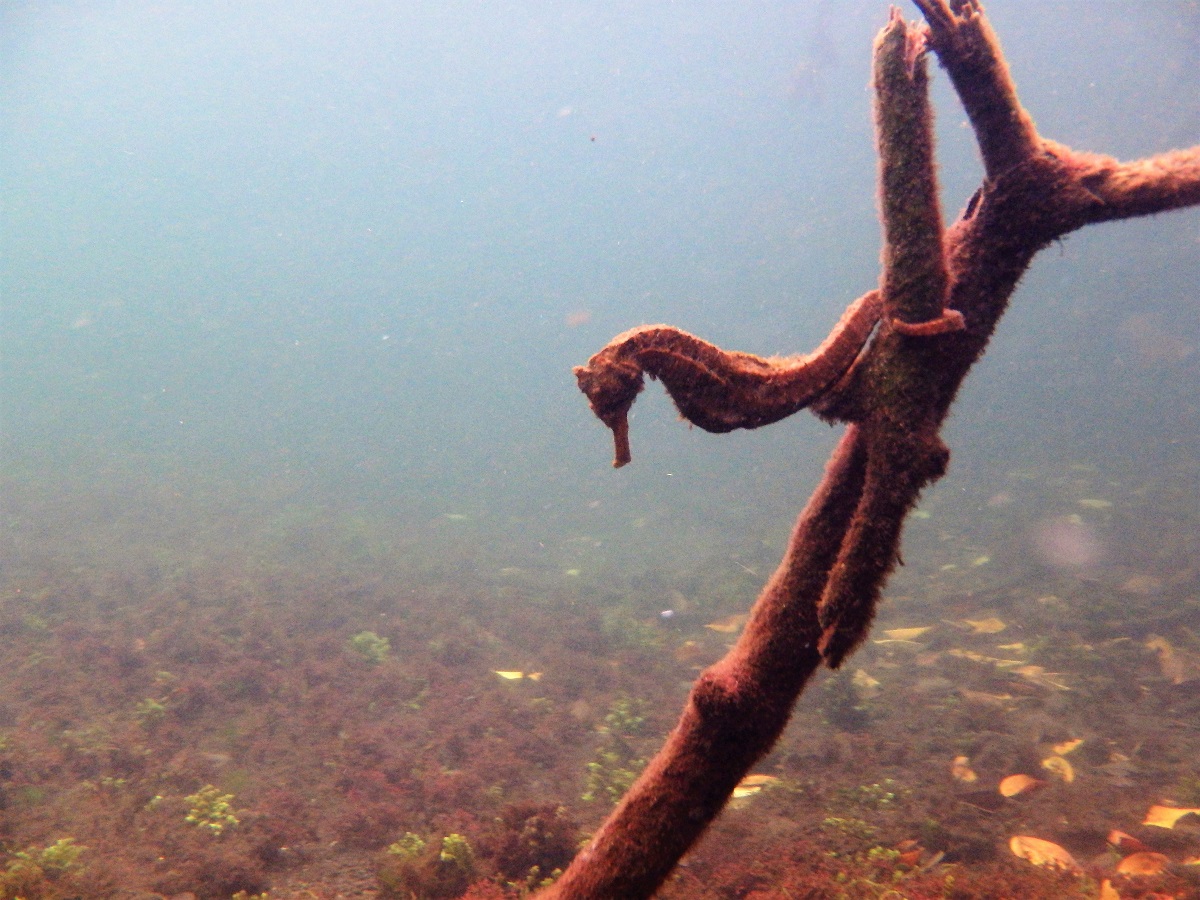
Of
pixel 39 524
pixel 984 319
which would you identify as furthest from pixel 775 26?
pixel 984 319

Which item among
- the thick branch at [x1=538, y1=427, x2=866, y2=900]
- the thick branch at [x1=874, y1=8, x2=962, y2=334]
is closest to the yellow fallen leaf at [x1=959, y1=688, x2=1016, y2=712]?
the thick branch at [x1=538, y1=427, x2=866, y2=900]

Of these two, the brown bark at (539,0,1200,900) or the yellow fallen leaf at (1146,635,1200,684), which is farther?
the yellow fallen leaf at (1146,635,1200,684)

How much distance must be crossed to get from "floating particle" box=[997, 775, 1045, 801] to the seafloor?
0.14 ft

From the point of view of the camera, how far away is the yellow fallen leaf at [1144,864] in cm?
428

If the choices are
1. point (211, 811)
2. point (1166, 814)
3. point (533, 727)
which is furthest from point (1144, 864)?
point (211, 811)

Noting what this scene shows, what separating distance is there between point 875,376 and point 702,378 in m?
0.63

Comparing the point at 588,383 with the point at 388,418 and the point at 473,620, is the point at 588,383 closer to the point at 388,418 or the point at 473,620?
the point at 473,620

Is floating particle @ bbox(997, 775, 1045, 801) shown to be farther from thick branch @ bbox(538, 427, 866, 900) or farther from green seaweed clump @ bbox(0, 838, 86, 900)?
green seaweed clump @ bbox(0, 838, 86, 900)

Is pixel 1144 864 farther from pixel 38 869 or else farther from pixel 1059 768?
pixel 38 869

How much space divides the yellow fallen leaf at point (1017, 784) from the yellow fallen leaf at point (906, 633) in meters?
5.14

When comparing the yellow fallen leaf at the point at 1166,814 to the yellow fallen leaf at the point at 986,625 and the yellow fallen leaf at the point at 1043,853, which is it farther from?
the yellow fallen leaf at the point at 986,625

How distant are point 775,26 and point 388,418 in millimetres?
74373

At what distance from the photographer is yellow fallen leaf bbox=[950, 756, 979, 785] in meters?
6.22

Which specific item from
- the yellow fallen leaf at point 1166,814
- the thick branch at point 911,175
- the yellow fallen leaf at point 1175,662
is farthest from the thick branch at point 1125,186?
the yellow fallen leaf at point 1175,662
